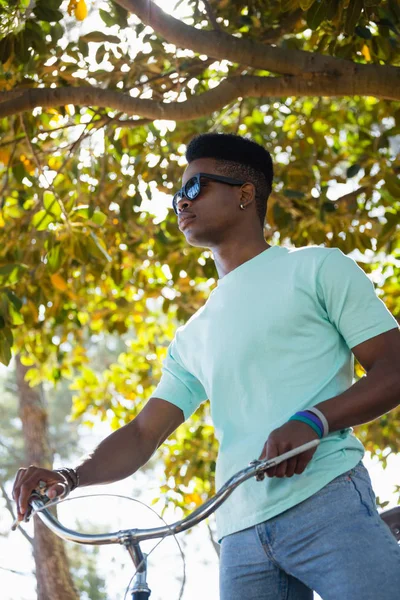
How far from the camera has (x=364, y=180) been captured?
18.4ft

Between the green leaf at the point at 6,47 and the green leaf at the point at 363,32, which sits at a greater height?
the green leaf at the point at 6,47

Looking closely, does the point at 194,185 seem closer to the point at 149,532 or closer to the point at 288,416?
the point at 288,416

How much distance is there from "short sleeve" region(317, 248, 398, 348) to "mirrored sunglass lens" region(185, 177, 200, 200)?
0.58 m

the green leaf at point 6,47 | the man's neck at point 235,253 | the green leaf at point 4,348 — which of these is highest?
the green leaf at point 6,47

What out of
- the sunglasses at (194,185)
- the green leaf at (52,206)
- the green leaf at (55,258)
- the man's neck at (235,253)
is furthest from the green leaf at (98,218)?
the man's neck at (235,253)

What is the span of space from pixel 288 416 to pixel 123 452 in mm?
550

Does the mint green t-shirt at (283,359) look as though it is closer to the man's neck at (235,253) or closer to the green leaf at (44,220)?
the man's neck at (235,253)

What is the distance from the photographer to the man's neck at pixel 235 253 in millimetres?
2734

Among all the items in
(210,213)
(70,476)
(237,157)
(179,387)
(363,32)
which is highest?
(363,32)

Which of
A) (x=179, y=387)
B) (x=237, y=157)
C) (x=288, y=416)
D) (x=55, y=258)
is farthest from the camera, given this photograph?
(x=55, y=258)

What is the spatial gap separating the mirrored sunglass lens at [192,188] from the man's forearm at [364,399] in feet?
2.94

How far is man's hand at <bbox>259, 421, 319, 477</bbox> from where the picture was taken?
2008 mm

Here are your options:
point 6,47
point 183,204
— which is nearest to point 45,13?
point 6,47

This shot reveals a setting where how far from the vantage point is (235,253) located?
2744mm
